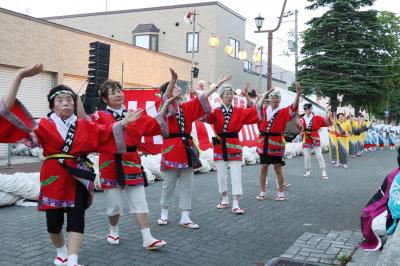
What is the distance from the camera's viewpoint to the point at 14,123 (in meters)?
3.67

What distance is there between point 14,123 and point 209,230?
2.98m

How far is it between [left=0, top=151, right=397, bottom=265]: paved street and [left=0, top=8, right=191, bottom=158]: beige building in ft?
27.4

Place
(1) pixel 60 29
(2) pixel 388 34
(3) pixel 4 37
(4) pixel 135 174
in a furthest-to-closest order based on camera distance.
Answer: (2) pixel 388 34 < (1) pixel 60 29 < (3) pixel 4 37 < (4) pixel 135 174

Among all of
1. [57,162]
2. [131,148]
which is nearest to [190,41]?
[131,148]

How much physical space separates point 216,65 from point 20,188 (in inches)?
824

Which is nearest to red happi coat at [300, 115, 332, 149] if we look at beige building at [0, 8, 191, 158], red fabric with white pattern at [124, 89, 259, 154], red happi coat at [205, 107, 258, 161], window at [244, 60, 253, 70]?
red fabric with white pattern at [124, 89, 259, 154]

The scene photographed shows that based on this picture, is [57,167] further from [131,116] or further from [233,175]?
[233,175]

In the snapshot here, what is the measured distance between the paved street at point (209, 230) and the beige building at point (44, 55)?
27.4 feet

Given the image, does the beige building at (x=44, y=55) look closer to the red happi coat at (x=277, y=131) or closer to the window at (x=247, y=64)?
the red happi coat at (x=277, y=131)

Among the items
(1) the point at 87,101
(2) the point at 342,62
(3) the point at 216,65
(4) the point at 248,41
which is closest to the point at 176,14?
(3) the point at 216,65

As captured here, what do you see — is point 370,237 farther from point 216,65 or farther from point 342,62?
point 342,62

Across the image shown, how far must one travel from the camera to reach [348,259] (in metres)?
4.55

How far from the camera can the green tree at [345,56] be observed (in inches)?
1130

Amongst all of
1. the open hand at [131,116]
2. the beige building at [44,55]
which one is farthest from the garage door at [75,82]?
the open hand at [131,116]
